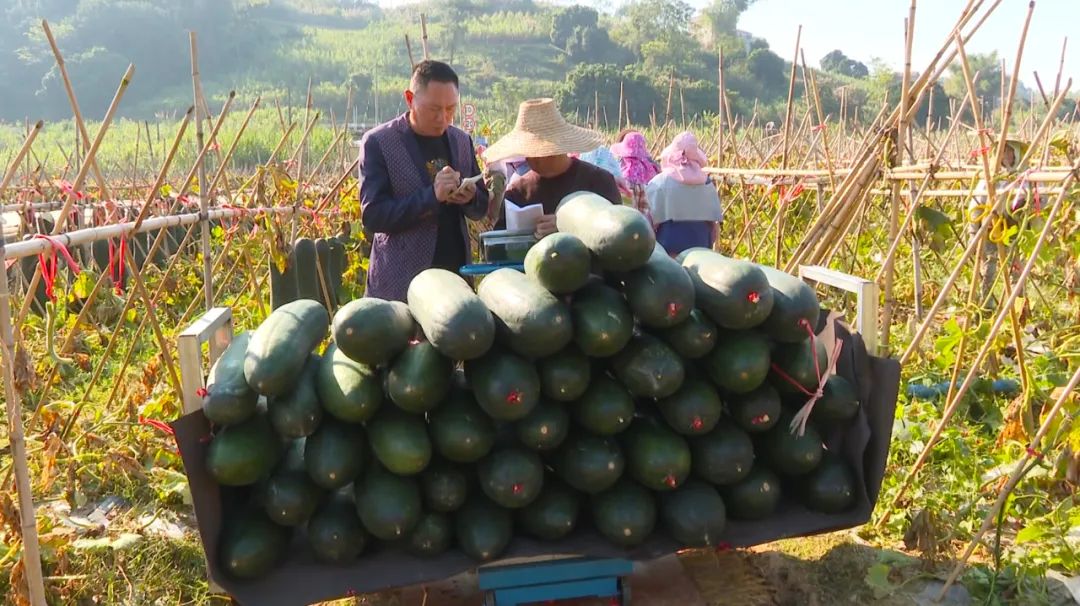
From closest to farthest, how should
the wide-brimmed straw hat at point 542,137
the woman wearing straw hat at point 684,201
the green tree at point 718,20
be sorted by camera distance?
the wide-brimmed straw hat at point 542,137 < the woman wearing straw hat at point 684,201 < the green tree at point 718,20

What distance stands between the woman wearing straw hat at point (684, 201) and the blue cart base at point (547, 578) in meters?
3.31

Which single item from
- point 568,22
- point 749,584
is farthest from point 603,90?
point 749,584

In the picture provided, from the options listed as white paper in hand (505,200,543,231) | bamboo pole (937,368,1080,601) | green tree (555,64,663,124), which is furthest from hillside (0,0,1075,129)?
bamboo pole (937,368,1080,601)

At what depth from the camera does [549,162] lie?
4.01 m

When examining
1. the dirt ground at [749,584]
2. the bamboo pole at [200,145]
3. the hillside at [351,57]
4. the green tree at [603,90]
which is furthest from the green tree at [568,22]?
the dirt ground at [749,584]

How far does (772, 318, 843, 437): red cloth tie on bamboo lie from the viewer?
287cm

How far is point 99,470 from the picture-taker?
4191 mm

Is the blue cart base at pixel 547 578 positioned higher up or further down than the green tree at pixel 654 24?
further down

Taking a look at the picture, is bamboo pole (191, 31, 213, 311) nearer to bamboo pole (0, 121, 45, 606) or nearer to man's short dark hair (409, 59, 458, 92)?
man's short dark hair (409, 59, 458, 92)

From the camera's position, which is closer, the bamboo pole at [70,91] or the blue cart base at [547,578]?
the blue cart base at [547,578]

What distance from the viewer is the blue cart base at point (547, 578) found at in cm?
286

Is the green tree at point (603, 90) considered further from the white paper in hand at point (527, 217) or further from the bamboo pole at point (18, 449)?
the bamboo pole at point (18, 449)

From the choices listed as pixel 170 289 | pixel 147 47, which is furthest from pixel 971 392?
pixel 147 47

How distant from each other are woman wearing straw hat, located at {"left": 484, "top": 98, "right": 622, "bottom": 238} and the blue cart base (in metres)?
1.72
